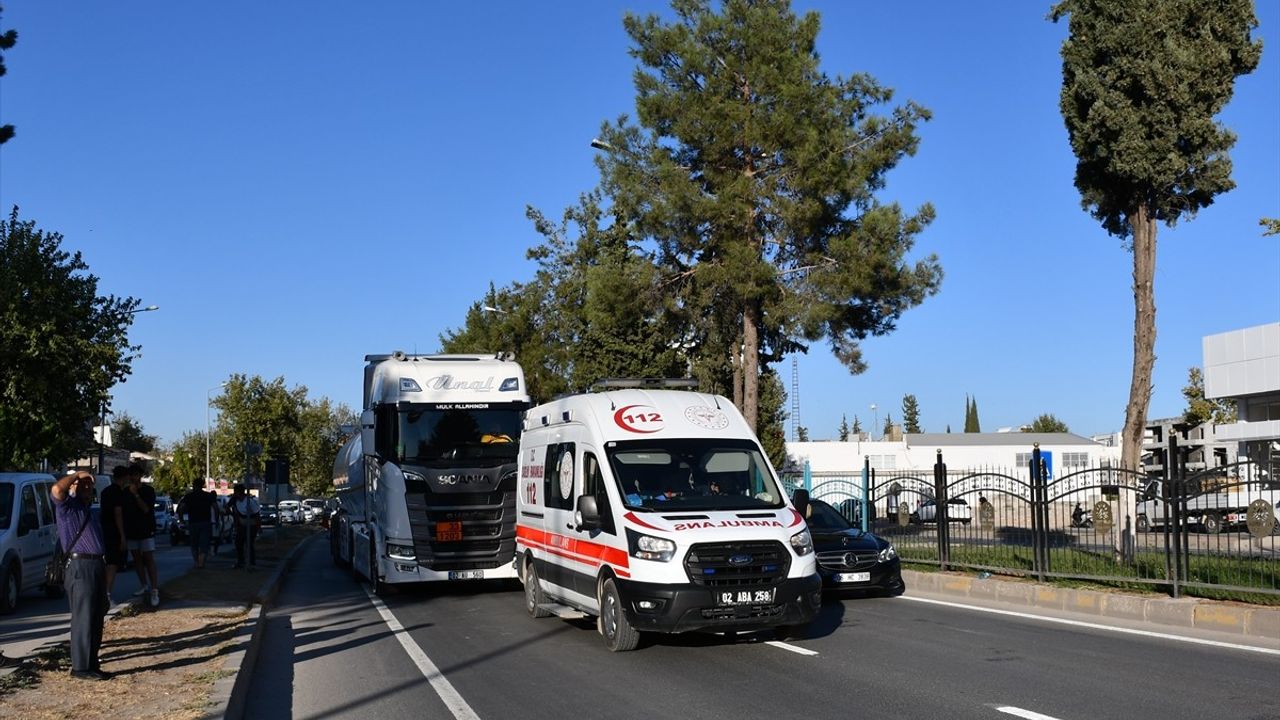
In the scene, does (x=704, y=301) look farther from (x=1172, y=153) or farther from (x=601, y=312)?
(x=1172, y=153)

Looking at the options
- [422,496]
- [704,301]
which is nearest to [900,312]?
[704,301]

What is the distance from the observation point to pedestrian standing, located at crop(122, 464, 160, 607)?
50.7 ft

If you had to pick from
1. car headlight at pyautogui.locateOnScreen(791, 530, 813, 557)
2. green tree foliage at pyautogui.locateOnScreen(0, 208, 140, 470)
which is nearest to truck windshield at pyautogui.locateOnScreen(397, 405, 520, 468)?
car headlight at pyautogui.locateOnScreen(791, 530, 813, 557)

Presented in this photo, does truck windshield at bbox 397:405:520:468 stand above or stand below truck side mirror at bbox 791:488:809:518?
above

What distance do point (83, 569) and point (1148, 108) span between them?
60.5ft

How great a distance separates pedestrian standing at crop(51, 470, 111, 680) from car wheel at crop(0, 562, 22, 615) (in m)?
6.04

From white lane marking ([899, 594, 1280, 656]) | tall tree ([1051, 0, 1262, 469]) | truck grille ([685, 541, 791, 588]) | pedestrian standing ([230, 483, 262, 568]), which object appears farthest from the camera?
pedestrian standing ([230, 483, 262, 568])

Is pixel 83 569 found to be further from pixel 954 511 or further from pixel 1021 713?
pixel 954 511

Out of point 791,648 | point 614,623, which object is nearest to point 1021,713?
point 791,648

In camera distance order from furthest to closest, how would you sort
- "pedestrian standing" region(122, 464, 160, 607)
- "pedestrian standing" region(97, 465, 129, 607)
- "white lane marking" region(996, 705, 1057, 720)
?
"pedestrian standing" region(122, 464, 160, 607), "pedestrian standing" region(97, 465, 129, 607), "white lane marking" region(996, 705, 1057, 720)

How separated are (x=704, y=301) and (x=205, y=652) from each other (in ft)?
64.4

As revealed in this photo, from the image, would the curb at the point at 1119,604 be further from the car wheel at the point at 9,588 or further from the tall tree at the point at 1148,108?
the car wheel at the point at 9,588

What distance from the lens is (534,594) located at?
14.6 meters

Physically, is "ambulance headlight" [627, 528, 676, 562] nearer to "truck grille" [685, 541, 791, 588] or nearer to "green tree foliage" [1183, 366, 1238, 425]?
"truck grille" [685, 541, 791, 588]
